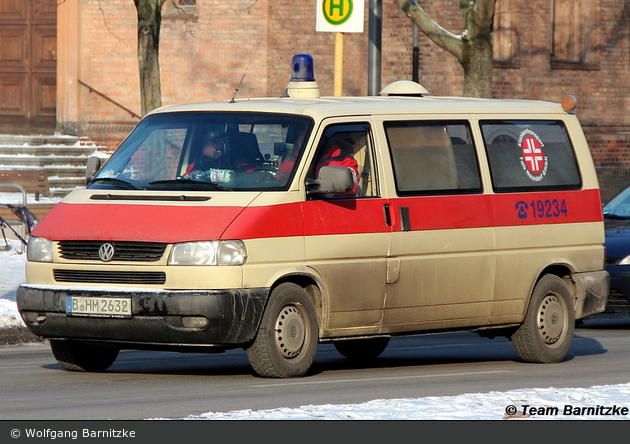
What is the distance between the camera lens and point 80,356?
9.70m

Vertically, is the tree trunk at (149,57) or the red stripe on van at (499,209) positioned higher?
the tree trunk at (149,57)

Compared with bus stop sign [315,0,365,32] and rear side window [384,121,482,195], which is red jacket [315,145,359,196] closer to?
rear side window [384,121,482,195]

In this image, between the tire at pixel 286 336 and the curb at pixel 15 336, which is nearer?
the tire at pixel 286 336

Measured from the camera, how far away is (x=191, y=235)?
28.4 feet

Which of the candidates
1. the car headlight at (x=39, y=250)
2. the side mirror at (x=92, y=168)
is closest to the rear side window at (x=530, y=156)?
the side mirror at (x=92, y=168)

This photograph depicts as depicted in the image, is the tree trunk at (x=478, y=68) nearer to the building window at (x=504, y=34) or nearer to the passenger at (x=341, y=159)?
the passenger at (x=341, y=159)

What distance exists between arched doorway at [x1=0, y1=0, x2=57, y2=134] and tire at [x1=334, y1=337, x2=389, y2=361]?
55.5 feet

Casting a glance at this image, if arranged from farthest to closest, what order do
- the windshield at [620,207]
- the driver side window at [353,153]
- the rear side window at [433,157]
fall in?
the windshield at [620,207] < the rear side window at [433,157] < the driver side window at [353,153]

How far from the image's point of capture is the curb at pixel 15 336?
473 inches

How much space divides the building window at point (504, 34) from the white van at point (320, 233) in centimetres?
1918

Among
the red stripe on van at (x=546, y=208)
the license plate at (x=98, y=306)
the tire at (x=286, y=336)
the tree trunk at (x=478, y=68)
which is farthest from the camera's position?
the tree trunk at (x=478, y=68)

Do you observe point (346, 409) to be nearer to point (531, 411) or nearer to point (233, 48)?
point (531, 411)

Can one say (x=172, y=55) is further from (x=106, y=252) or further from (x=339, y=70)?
(x=106, y=252)
